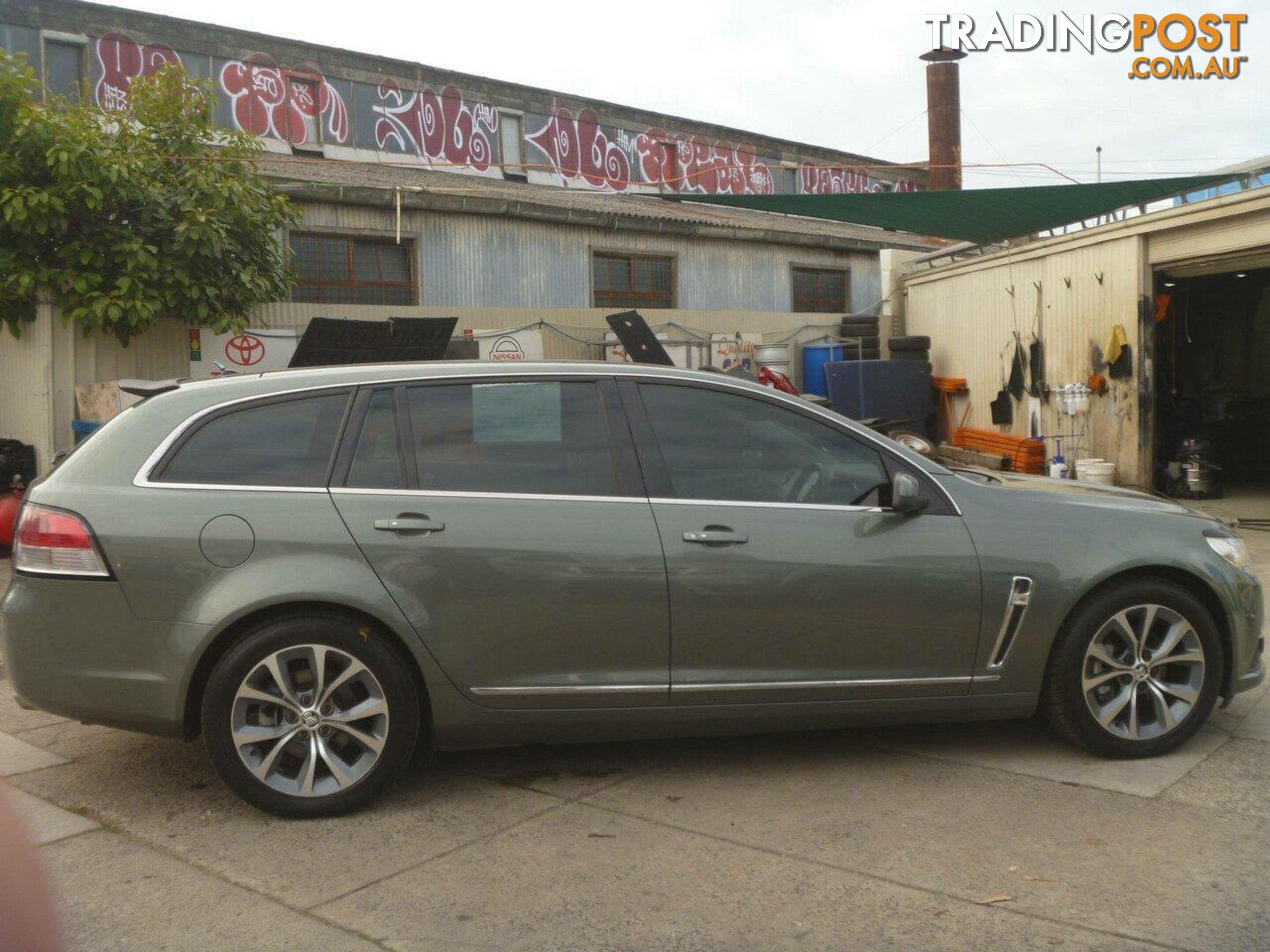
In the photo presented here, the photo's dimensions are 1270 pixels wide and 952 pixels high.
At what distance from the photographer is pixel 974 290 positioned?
648 inches

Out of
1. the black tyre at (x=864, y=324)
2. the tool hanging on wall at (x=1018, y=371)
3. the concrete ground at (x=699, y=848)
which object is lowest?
the concrete ground at (x=699, y=848)

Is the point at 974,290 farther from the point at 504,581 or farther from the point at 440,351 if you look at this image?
the point at 504,581

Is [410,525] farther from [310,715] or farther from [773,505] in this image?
[773,505]

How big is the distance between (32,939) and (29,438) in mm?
11743

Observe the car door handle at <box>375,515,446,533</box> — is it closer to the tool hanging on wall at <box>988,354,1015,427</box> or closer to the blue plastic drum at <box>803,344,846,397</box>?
the tool hanging on wall at <box>988,354,1015,427</box>

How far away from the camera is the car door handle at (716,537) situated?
4.30 metres

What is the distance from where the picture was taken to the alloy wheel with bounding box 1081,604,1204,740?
4.57 m

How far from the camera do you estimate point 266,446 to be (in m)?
4.30

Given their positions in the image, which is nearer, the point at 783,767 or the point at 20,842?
the point at 20,842

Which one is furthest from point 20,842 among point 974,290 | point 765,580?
point 974,290

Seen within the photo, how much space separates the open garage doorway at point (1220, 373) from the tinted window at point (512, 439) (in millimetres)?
11817

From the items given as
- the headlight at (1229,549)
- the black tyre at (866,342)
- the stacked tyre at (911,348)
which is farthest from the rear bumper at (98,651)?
the black tyre at (866,342)

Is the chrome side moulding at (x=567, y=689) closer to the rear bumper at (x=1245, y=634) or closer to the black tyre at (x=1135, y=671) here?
the black tyre at (x=1135, y=671)

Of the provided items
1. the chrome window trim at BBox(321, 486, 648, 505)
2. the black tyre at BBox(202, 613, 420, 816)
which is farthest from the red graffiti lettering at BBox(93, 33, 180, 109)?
the black tyre at BBox(202, 613, 420, 816)
